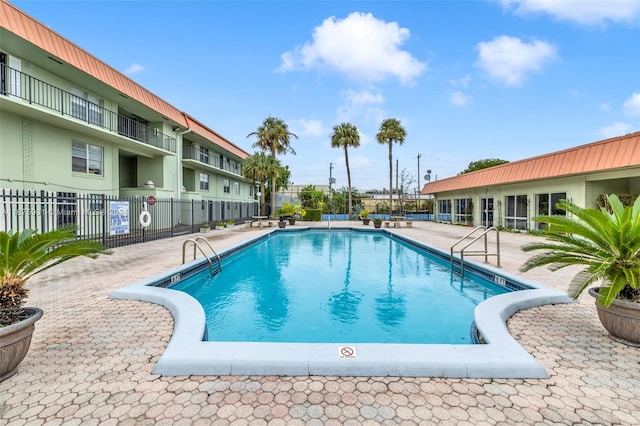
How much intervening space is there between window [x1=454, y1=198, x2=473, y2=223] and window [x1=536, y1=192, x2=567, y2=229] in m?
6.78

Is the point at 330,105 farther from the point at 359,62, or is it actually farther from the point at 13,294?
the point at 13,294

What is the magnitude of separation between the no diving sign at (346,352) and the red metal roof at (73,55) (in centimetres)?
1379

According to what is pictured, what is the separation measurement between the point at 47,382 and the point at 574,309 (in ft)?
23.0

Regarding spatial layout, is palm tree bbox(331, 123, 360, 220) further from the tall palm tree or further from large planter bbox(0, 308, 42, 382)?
large planter bbox(0, 308, 42, 382)

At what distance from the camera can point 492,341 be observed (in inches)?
137

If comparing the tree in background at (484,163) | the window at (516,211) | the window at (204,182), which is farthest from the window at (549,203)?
the tree in background at (484,163)

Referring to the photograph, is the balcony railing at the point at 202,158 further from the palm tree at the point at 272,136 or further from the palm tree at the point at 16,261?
the palm tree at the point at 16,261

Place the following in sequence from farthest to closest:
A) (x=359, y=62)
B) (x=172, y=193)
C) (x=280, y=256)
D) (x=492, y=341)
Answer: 1. (x=172, y=193)
2. (x=359, y=62)
3. (x=280, y=256)
4. (x=492, y=341)

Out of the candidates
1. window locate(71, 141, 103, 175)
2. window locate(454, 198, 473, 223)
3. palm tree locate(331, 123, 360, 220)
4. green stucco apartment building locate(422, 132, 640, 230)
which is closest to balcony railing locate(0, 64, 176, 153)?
window locate(71, 141, 103, 175)

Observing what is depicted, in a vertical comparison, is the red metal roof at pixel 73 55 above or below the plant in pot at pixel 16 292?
above

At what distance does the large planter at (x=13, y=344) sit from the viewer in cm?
272

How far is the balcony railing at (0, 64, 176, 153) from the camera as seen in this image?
35.9 ft

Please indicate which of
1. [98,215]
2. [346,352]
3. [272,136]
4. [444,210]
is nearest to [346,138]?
[272,136]

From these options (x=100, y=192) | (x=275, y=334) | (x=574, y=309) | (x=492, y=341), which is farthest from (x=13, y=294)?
(x=100, y=192)
